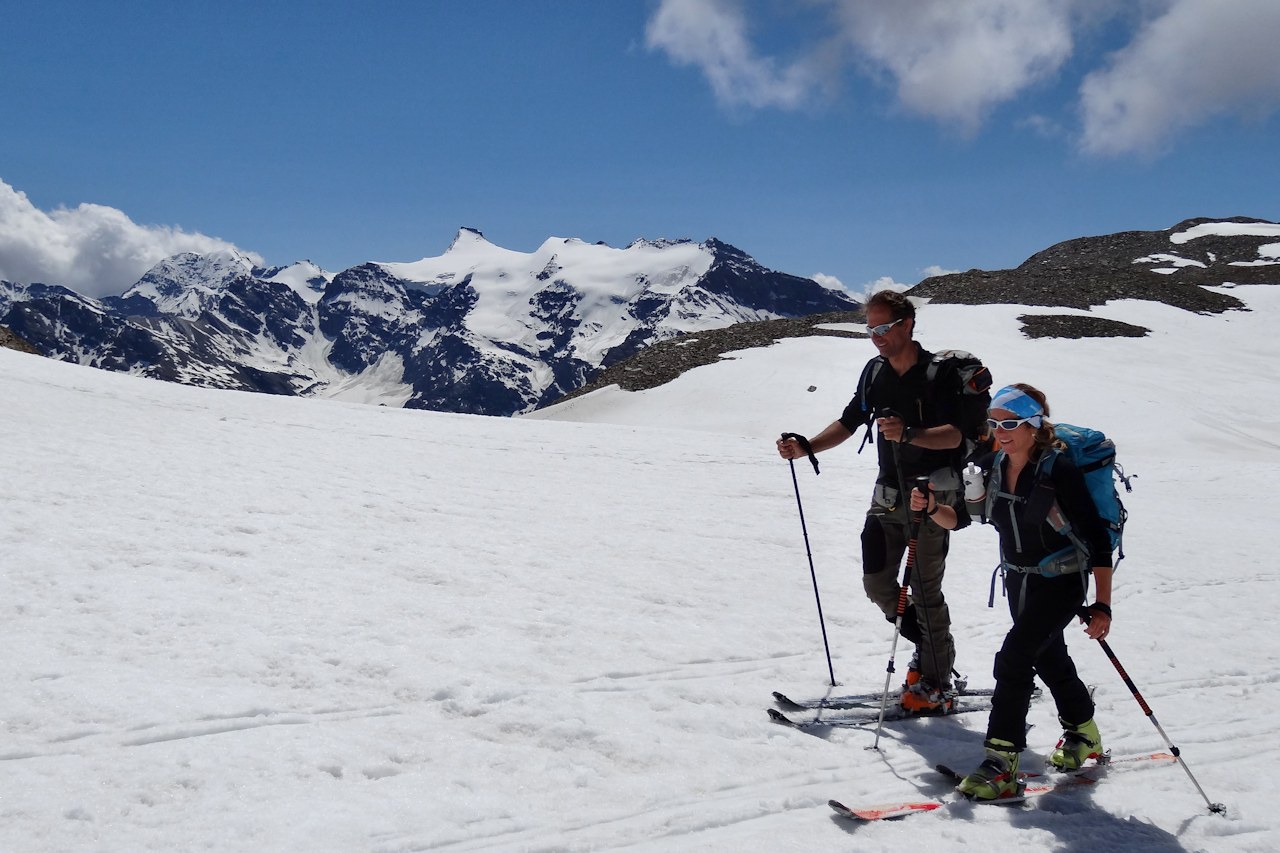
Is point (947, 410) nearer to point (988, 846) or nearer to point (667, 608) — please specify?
point (988, 846)

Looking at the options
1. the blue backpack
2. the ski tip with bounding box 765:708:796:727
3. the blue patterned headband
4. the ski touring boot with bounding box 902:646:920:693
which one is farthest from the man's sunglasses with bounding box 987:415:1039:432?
the ski tip with bounding box 765:708:796:727

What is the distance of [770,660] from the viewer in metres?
7.51

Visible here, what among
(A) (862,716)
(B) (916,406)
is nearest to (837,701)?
(A) (862,716)

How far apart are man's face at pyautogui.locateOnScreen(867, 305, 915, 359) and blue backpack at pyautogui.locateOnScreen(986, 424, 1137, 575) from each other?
1.44 meters

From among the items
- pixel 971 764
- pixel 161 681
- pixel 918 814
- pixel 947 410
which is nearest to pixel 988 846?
pixel 918 814

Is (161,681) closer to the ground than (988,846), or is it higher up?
higher up

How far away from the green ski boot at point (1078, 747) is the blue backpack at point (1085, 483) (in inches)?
50.4

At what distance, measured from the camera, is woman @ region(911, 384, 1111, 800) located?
4.84 metres

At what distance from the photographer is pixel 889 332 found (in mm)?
6070

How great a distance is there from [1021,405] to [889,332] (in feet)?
4.35

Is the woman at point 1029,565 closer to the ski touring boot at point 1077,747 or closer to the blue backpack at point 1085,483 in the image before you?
the blue backpack at point 1085,483

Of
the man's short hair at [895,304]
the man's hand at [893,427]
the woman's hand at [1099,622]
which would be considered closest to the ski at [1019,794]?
the woman's hand at [1099,622]

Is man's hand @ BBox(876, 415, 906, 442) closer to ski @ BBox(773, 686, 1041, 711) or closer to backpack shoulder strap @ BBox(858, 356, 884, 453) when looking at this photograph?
backpack shoulder strap @ BBox(858, 356, 884, 453)

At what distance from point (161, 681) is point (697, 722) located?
3897mm
